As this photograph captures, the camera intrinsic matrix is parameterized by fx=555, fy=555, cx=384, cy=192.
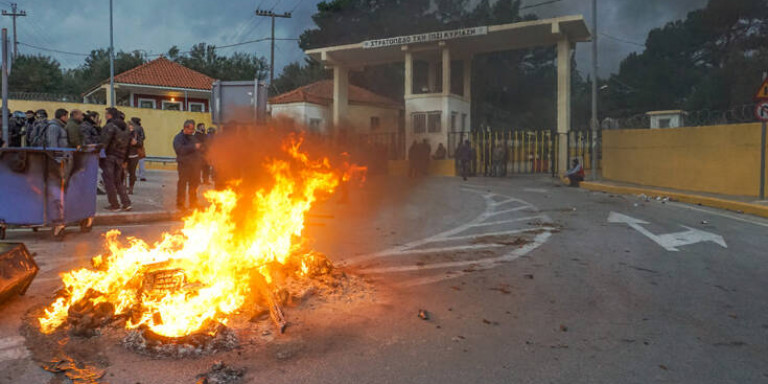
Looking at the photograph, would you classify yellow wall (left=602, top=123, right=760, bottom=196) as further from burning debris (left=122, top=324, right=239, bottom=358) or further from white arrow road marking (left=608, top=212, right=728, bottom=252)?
burning debris (left=122, top=324, right=239, bottom=358)

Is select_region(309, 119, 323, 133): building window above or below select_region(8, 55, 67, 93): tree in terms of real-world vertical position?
below

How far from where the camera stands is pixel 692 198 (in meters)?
14.4

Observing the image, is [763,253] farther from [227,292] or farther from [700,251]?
[227,292]

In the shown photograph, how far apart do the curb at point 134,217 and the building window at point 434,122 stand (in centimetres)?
2128

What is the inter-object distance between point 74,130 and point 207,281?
25.0ft

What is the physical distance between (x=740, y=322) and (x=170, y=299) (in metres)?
4.63

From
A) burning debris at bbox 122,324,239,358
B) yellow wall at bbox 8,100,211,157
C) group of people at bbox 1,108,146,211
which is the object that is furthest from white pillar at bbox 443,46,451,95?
burning debris at bbox 122,324,239,358

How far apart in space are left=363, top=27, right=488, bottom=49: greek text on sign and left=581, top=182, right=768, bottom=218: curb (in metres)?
11.4

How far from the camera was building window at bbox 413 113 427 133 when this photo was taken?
30.7 m

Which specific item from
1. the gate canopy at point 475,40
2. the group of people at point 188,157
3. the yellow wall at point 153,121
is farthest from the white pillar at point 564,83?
the group of people at point 188,157

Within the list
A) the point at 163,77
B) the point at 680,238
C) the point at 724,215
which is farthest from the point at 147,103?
the point at 680,238

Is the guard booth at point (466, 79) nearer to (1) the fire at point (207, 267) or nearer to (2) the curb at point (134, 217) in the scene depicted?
(2) the curb at point (134, 217)

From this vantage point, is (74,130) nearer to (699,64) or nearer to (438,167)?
(438,167)

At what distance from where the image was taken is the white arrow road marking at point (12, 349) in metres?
3.71
